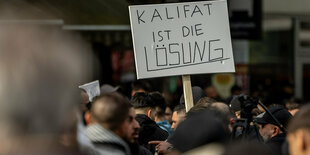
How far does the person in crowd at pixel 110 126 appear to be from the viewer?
3531 mm

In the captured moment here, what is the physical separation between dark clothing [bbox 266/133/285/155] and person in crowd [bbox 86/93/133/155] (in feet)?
5.16

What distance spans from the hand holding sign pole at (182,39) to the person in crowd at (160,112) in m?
0.96

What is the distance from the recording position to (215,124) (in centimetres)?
328

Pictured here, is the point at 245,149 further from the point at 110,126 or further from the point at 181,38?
the point at 181,38

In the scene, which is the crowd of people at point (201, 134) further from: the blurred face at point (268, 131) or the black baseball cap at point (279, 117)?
the black baseball cap at point (279, 117)

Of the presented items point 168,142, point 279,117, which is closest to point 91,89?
point 279,117

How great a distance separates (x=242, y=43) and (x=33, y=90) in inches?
459

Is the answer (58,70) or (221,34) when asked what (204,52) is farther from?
(58,70)

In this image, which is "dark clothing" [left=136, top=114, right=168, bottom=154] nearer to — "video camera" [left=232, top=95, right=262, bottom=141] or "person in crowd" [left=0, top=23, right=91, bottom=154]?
"video camera" [left=232, top=95, right=262, bottom=141]

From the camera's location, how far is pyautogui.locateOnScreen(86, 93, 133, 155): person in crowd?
11.6ft

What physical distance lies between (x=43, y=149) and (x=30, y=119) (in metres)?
0.18

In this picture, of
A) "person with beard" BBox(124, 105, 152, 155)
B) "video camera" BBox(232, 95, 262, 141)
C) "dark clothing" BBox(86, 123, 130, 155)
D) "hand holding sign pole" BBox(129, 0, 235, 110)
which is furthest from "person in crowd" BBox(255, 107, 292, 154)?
"dark clothing" BBox(86, 123, 130, 155)

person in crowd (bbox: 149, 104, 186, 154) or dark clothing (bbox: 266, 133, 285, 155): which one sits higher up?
person in crowd (bbox: 149, 104, 186, 154)

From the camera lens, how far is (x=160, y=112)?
7332 millimetres
